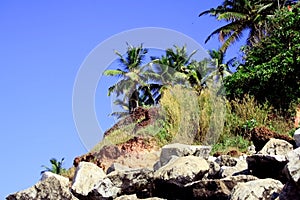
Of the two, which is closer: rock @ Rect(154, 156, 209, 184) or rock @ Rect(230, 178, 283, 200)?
rock @ Rect(230, 178, 283, 200)

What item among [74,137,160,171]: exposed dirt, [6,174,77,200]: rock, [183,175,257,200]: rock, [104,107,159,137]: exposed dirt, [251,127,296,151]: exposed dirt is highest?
[104,107,159,137]: exposed dirt

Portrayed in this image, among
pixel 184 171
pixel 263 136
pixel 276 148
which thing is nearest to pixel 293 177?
pixel 184 171

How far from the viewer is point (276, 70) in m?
15.2

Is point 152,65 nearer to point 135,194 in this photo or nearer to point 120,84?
point 120,84

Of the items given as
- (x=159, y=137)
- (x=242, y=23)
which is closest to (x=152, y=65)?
(x=242, y=23)

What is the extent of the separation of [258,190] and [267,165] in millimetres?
876

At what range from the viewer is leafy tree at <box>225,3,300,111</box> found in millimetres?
14962

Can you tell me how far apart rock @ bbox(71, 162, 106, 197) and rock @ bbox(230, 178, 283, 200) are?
1.96 m

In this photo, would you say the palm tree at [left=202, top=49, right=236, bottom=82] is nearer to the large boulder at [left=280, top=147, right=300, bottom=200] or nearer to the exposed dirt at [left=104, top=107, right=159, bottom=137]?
the exposed dirt at [left=104, top=107, right=159, bottom=137]

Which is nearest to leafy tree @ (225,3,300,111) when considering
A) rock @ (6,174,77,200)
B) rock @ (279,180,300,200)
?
rock @ (6,174,77,200)

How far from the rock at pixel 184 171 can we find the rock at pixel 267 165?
0.52 m

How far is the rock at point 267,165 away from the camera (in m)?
5.48

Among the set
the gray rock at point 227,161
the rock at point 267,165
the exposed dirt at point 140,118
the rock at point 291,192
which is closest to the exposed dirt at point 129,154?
the exposed dirt at point 140,118

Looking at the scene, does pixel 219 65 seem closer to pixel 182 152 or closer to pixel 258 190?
pixel 182 152
